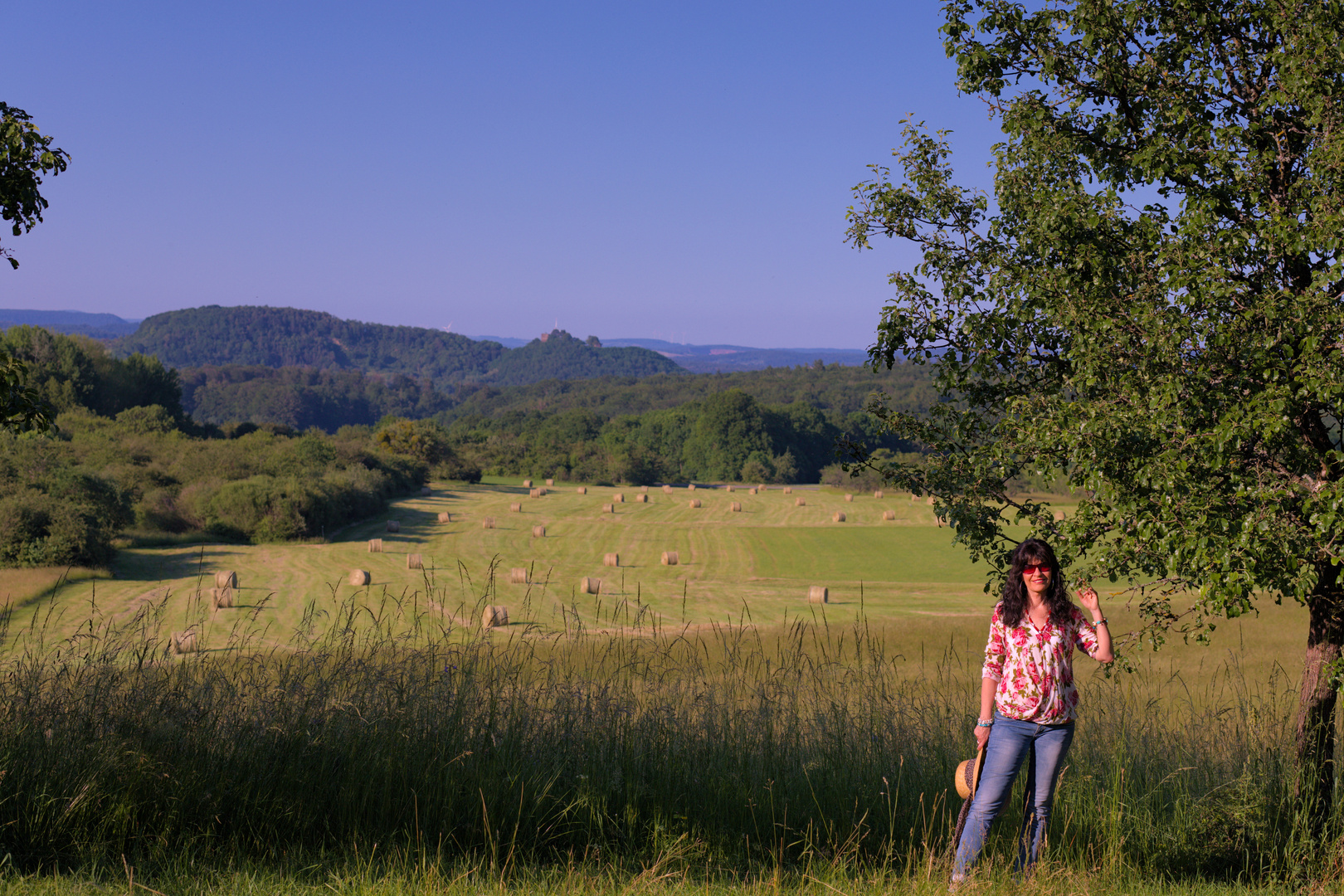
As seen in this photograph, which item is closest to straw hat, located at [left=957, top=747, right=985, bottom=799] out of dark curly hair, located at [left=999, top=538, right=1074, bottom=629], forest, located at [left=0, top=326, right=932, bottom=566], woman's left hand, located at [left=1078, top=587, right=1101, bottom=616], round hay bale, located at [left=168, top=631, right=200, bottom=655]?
dark curly hair, located at [left=999, top=538, right=1074, bottom=629]

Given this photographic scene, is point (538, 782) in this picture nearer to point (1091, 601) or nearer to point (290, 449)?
point (1091, 601)

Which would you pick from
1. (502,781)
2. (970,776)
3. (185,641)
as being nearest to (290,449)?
→ (185,641)

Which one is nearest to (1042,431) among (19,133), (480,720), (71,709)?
(480,720)

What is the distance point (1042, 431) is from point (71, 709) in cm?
486

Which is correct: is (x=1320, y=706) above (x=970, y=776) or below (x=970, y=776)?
above

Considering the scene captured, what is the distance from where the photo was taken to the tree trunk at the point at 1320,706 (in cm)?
472

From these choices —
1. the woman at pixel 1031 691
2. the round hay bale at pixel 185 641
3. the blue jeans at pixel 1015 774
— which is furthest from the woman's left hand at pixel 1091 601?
the round hay bale at pixel 185 641

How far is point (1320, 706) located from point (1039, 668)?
85.8 inches

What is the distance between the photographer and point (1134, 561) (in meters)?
4.73

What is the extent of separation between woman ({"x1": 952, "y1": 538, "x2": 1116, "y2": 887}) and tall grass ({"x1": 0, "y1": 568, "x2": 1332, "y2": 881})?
23 centimetres

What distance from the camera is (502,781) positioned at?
4.39m

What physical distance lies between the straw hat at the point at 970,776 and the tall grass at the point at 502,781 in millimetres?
282

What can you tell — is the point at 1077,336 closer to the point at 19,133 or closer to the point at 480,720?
the point at 480,720

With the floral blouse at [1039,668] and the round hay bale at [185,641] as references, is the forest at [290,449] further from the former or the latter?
the floral blouse at [1039,668]
